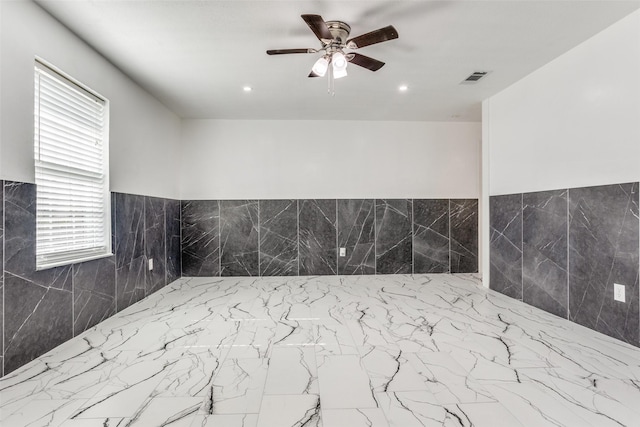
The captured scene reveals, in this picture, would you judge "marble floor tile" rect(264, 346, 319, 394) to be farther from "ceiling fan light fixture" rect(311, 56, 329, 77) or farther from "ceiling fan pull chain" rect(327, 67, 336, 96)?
"ceiling fan pull chain" rect(327, 67, 336, 96)

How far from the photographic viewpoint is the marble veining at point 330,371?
141 centimetres

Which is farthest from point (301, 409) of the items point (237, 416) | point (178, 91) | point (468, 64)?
point (178, 91)

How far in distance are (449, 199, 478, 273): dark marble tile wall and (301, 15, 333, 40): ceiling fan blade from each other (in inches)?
132

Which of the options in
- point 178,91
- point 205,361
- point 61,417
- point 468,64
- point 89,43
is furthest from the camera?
point 178,91

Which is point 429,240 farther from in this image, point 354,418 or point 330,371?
point 354,418

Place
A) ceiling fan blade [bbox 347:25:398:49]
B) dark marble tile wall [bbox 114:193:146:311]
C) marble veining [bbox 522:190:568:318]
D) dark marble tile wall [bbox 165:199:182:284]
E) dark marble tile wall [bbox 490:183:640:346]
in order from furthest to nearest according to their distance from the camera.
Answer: dark marble tile wall [bbox 165:199:182:284] → dark marble tile wall [bbox 114:193:146:311] → marble veining [bbox 522:190:568:318] → dark marble tile wall [bbox 490:183:640:346] → ceiling fan blade [bbox 347:25:398:49]

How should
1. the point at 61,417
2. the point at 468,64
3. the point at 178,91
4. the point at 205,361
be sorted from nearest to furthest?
the point at 61,417 → the point at 205,361 → the point at 468,64 → the point at 178,91

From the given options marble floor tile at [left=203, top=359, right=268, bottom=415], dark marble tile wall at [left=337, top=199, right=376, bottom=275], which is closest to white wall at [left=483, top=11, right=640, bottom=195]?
dark marble tile wall at [left=337, top=199, right=376, bottom=275]

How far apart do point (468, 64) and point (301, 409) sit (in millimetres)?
3083

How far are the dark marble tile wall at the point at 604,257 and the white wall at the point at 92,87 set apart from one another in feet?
13.4

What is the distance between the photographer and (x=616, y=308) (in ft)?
7.23

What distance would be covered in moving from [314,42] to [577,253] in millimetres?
2811

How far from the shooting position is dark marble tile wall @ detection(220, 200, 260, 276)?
4.32 m

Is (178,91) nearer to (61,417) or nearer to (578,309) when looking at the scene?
(61,417)
